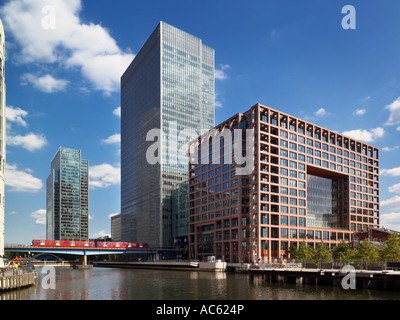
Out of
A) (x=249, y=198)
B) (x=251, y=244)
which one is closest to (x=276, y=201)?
(x=249, y=198)

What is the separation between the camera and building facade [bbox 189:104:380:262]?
12825 centimetres

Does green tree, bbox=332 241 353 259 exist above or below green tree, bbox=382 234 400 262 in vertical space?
below

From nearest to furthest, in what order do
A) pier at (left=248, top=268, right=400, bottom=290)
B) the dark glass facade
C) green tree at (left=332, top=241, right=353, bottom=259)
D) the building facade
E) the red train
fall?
1. pier at (left=248, top=268, right=400, bottom=290)
2. green tree at (left=332, top=241, right=353, bottom=259)
3. the building facade
4. the red train
5. the dark glass facade

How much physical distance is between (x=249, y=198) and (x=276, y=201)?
375 inches

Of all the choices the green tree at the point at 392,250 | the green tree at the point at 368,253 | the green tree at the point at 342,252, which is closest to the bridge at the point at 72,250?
the green tree at the point at 342,252

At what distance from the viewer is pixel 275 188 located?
131 m

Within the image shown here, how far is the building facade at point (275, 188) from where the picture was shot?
128m

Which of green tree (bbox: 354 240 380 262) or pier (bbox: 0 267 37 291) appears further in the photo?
green tree (bbox: 354 240 380 262)

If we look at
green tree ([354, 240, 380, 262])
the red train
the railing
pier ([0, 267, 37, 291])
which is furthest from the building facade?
pier ([0, 267, 37, 291])

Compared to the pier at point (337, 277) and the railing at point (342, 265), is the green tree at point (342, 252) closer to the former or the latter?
the railing at point (342, 265)

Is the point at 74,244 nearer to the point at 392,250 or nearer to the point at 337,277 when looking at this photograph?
the point at 337,277

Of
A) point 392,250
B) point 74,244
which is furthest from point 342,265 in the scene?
point 74,244

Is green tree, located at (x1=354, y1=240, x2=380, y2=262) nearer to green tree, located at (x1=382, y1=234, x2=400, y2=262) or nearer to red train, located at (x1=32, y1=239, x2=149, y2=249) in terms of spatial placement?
green tree, located at (x1=382, y1=234, x2=400, y2=262)
